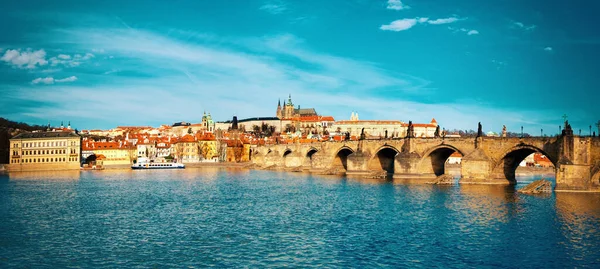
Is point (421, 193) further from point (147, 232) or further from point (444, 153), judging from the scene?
point (147, 232)

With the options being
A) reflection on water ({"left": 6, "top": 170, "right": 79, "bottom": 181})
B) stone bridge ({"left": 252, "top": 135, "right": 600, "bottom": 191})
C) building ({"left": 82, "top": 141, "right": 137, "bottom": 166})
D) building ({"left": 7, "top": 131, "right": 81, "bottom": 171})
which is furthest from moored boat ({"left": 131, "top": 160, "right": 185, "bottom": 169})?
stone bridge ({"left": 252, "top": 135, "right": 600, "bottom": 191})

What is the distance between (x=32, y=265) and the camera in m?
19.9

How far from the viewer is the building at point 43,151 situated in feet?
328

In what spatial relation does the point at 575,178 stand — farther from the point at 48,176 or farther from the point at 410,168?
the point at 48,176

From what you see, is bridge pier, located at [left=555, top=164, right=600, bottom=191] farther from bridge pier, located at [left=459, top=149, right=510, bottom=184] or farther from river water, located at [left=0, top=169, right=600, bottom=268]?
bridge pier, located at [left=459, top=149, right=510, bottom=184]

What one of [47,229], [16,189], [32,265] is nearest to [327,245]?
[32,265]

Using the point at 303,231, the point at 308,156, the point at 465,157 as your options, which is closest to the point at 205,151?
the point at 308,156

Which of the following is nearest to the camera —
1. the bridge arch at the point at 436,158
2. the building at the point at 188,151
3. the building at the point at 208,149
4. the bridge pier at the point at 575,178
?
the bridge pier at the point at 575,178

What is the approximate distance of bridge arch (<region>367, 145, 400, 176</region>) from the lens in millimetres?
71875

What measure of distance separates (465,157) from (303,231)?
3003cm

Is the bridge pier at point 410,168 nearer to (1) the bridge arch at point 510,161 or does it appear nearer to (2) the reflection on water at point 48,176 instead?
(1) the bridge arch at point 510,161

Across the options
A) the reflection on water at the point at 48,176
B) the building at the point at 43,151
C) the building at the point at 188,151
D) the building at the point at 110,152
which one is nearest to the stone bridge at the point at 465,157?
the reflection on water at the point at 48,176

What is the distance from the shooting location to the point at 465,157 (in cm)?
5234

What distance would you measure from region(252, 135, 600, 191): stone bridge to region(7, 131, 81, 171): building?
41.2 m
